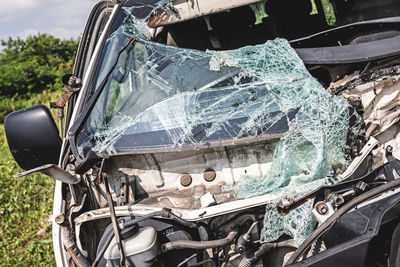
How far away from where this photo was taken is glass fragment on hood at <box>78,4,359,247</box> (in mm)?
2195

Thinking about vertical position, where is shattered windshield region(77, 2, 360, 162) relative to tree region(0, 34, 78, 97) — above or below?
below

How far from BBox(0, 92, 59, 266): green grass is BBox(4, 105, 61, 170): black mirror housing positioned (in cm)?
222

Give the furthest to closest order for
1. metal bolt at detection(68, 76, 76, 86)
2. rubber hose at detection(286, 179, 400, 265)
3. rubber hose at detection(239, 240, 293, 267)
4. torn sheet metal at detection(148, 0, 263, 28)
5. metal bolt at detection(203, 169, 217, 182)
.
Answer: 1. torn sheet metal at detection(148, 0, 263, 28)
2. metal bolt at detection(68, 76, 76, 86)
3. metal bolt at detection(203, 169, 217, 182)
4. rubber hose at detection(239, 240, 293, 267)
5. rubber hose at detection(286, 179, 400, 265)

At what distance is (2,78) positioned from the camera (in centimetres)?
1255

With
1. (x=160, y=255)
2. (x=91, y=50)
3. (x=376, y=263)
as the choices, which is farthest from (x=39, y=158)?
(x=376, y=263)

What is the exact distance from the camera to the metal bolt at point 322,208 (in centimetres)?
196

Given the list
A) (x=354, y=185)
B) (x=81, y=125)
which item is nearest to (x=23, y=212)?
(x=81, y=125)

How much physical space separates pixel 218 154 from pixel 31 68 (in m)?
12.8

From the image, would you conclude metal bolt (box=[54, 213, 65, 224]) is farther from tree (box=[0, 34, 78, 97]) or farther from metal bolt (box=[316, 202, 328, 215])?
tree (box=[0, 34, 78, 97])

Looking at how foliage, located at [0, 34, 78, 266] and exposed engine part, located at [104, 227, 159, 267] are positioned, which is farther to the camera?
foliage, located at [0, 34, 78, 266]

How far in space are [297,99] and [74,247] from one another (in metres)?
1.73

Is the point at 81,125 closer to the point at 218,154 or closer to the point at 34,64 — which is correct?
the point at 218,154

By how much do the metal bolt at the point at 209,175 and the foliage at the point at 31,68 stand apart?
35.0 ft

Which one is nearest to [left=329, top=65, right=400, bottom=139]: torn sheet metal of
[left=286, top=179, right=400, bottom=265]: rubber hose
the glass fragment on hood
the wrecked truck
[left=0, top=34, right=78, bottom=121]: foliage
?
the wrecked truck
